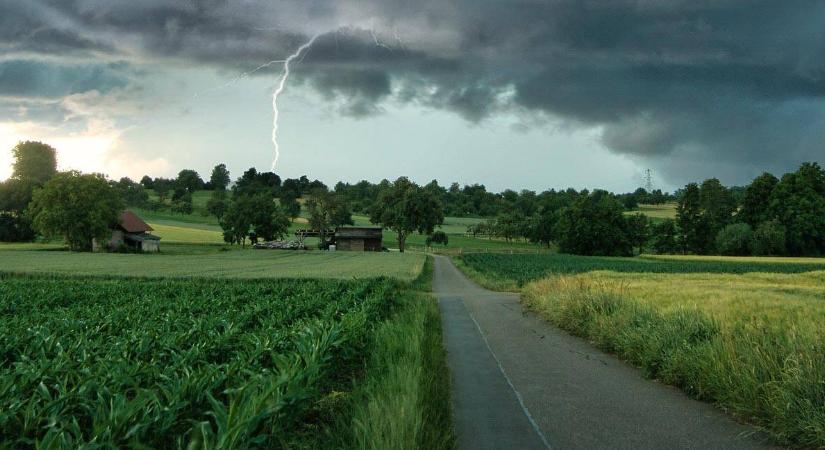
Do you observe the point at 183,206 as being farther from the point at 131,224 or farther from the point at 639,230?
the point at 639,230

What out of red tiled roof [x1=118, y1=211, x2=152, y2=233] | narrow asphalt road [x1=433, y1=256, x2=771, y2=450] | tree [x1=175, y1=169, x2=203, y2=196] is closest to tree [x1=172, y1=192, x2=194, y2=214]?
tree [x1=175, y1=169, x2=203, y2=196]

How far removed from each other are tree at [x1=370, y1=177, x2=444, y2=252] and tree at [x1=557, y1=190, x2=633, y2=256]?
88.8 ft

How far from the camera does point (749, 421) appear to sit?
7637 mm

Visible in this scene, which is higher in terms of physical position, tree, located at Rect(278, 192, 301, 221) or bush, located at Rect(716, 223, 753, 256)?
tree, located at Rect(278, 192, 301, 221)

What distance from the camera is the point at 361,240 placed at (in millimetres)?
106500

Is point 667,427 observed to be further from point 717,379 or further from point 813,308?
point 813,308

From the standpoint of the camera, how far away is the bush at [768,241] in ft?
282

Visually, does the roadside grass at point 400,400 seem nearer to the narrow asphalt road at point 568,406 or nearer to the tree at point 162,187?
the narrow asphalt road at point 568,406

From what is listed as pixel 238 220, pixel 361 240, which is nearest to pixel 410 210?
pixel 361 240

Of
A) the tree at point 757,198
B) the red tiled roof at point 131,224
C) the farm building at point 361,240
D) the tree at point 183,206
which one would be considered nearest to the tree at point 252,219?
the farm building at point 361,240

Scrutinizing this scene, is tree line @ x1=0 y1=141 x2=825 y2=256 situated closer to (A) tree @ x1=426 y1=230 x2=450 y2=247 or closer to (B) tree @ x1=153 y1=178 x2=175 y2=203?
(A) tree @ x1=426 y1=230 x2=450 y2=247

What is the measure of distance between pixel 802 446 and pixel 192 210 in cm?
15844

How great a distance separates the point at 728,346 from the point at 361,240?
98.6m

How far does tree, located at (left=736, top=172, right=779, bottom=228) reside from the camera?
99.9 meters
